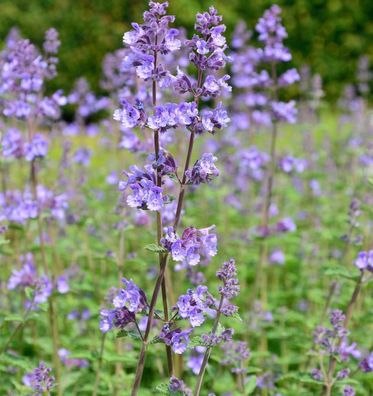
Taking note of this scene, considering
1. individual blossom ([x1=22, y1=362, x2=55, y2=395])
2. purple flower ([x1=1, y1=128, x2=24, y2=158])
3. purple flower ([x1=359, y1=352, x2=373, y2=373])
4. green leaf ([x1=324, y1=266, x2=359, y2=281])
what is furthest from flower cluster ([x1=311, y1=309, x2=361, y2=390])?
purple flower ([x1=1, y1=128, x2=24, y2=158])

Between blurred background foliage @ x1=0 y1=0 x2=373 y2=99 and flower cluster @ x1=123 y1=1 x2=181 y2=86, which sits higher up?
blurred background foliage @ x1=0 y1=0 x2=373 y2=99

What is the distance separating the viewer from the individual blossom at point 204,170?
2742 millimetres

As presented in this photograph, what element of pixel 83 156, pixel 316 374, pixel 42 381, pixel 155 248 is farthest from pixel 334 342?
pixel 83 156

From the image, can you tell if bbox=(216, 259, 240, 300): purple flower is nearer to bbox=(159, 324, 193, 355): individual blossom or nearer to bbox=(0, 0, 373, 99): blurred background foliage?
bbox=(159, 324, 193, 355): individual blossom

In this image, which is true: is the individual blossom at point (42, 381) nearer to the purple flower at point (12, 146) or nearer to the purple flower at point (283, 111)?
the purple flower at point (12, 146)

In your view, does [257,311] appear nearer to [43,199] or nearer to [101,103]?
[43,199]

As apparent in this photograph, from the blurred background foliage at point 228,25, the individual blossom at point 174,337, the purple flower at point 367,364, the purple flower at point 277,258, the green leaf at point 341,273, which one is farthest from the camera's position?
the blurred background foliage at point 228,25

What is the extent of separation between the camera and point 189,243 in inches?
→ 108

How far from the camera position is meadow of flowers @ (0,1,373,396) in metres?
2.77

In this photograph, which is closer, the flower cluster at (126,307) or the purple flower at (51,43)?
the flower cluster at (126,307)

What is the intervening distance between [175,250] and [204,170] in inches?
13.0

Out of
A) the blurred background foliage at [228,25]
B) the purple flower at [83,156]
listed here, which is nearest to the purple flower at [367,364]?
the purple flower at [83,156]

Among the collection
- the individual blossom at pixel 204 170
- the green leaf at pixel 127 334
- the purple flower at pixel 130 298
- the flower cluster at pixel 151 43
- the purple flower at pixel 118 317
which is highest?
the flower cluster at pixel 151 43

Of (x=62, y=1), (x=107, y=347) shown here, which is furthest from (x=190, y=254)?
(x=62, y=1)
